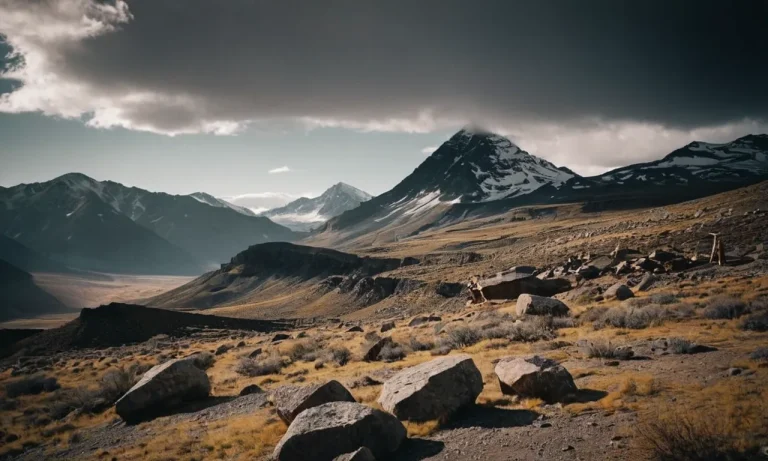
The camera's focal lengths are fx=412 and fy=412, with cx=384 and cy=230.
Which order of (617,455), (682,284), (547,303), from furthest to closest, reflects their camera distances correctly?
(682,284) < (547,303) < (617,455)

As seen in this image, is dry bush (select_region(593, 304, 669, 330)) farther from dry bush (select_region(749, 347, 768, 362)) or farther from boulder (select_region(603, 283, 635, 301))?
dry bush (select_region(749, 347, 768, 362))

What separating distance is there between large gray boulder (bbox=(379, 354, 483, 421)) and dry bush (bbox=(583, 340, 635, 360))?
5.61 m

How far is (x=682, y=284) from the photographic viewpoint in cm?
2623

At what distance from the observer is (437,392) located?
11070 millimetres

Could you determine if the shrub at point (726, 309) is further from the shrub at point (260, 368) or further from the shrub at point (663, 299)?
the shrub at point (260, 368)

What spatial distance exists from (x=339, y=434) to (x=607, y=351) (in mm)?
10215

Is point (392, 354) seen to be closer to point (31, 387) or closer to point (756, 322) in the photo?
point (756, 322)

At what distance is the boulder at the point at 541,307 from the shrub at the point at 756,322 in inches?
328

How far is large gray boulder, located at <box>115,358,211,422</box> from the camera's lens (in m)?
16.9

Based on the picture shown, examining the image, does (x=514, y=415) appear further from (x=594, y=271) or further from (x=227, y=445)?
(x=594, y=271)

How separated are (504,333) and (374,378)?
727 cm

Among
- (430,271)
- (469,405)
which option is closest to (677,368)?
(469,405)

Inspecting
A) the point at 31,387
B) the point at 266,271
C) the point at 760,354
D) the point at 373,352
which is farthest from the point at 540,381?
the point at 266,271

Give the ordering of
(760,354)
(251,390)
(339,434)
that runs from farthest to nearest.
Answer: (251,390), (760,354), (339,434)
